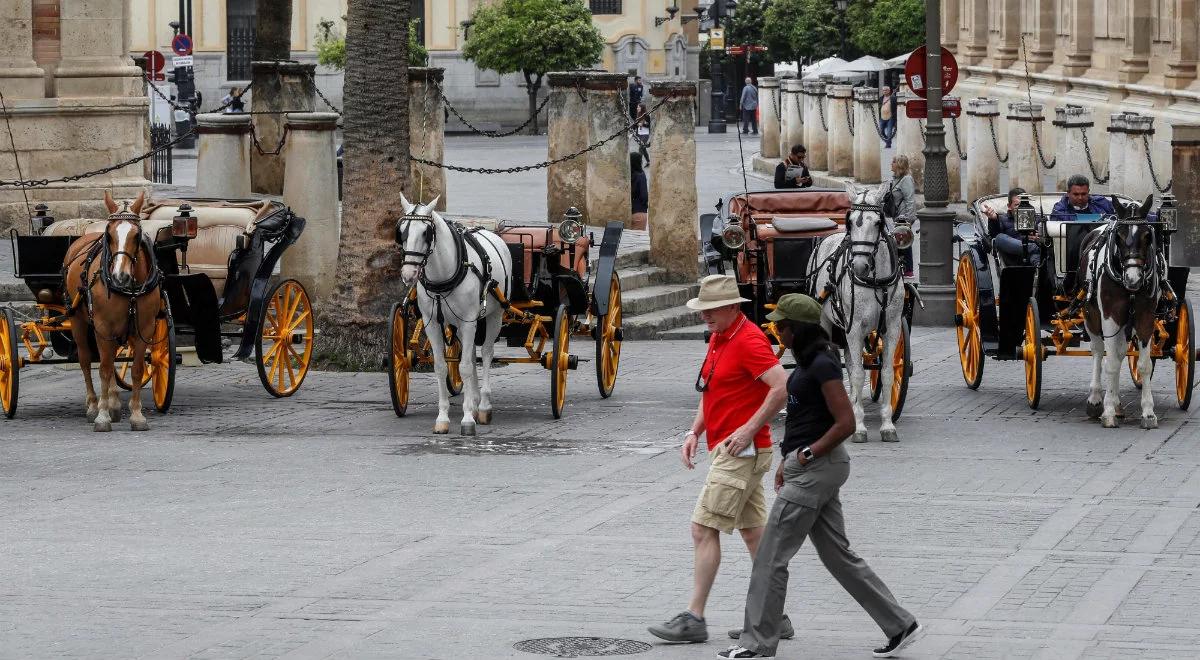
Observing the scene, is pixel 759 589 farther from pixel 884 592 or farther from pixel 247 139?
pixel 247 139

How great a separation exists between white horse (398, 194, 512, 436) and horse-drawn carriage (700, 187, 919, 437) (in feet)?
6.27

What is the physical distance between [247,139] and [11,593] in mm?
15972

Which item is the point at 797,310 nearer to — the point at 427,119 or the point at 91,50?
the point at 91,50

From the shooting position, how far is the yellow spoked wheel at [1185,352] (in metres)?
16.0

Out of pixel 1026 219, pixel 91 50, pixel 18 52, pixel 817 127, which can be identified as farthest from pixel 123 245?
pixel 817 127

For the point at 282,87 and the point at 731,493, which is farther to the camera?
the point at 282,87

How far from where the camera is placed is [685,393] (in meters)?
17.8

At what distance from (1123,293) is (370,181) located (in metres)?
7.04

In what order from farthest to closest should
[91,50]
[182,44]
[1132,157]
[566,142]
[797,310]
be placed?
[182,44] < [1132,157] < [566,142] < [91,50] < [797,310]

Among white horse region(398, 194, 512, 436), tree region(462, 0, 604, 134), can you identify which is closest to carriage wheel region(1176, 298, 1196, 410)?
white horse region(398, 194, 512, 436)

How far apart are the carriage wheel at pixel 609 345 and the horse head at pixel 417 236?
2407 mm

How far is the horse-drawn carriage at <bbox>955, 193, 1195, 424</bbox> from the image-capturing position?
50.6 ft

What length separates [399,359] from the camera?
53.2 ft

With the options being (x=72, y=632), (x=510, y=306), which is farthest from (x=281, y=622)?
(x=510, y=306)
